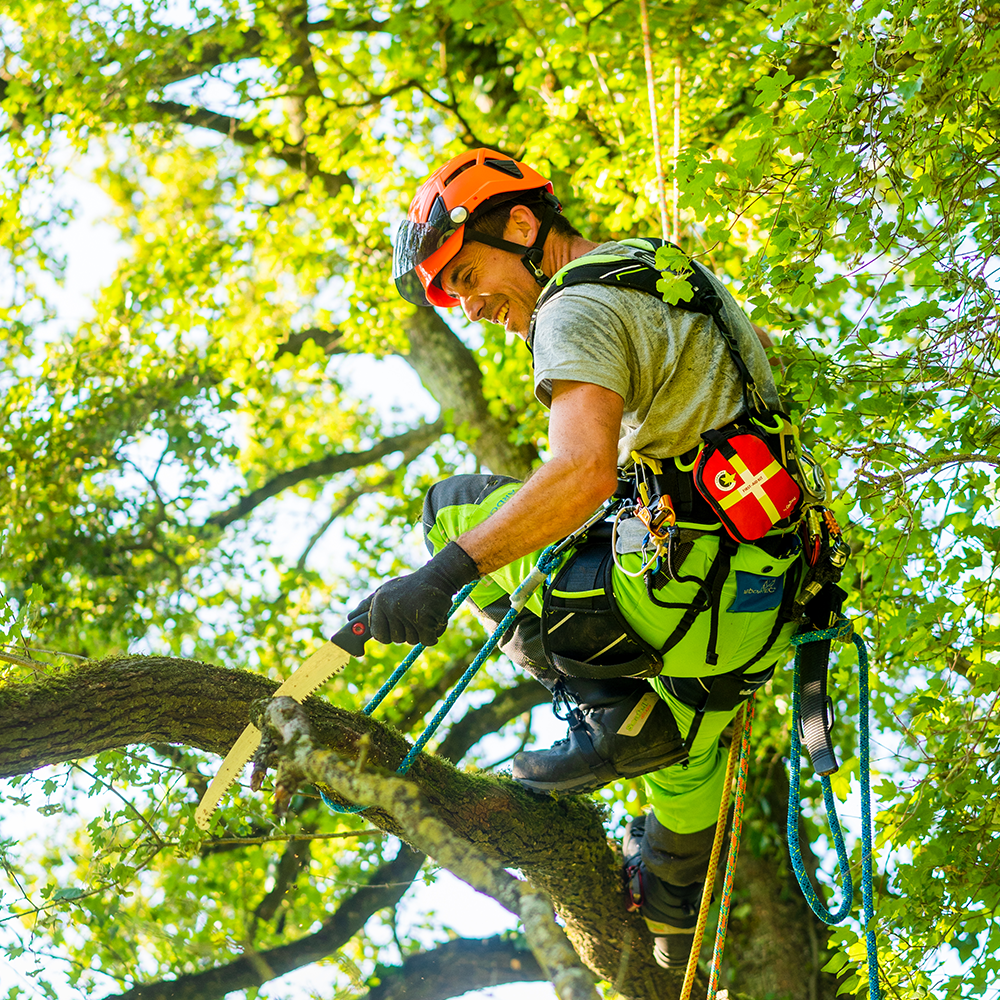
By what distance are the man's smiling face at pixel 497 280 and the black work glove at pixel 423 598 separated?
106cm

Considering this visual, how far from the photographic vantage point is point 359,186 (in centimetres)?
669

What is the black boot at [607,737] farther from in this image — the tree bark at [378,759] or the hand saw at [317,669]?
the hand saw at [317,669]

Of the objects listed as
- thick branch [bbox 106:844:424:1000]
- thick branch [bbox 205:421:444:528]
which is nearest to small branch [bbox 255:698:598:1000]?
thick branch [bbox 106:844:424:1000]

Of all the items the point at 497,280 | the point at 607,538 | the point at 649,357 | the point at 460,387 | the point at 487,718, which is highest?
the point at 460,387

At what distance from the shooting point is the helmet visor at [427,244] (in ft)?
9.56

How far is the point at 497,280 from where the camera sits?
2930 millimetres

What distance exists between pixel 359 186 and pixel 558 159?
1.97 metres

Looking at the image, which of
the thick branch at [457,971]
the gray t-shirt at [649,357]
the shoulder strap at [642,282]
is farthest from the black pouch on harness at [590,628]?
the thick branch at [457,971]

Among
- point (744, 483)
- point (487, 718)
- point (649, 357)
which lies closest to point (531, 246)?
point (649, 357)

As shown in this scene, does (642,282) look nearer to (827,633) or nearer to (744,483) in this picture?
(744,483)

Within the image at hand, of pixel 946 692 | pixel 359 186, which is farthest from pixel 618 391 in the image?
pixel 359 186

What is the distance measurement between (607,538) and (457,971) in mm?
2935

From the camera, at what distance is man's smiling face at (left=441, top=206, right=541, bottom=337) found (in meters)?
2.93

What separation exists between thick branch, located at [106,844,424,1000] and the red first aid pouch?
2012 millimetres
